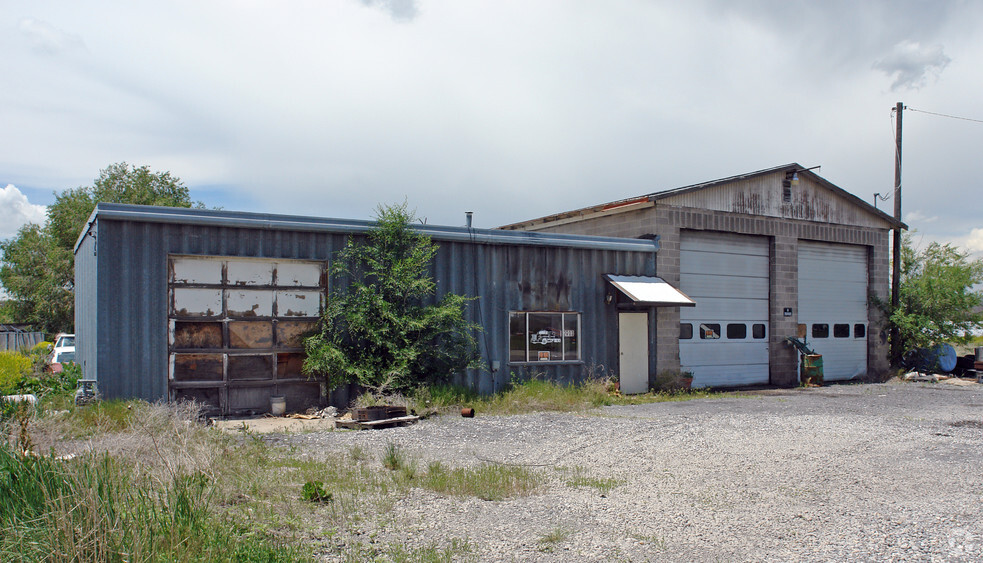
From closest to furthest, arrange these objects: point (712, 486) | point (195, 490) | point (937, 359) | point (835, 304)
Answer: point (195, 490) → point (712, 486) → point (835, 304) → point (937, 359)

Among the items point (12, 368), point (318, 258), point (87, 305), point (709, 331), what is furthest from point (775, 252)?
point (12, 368)

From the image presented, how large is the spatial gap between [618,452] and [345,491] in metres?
3.95

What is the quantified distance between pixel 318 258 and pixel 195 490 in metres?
8.44

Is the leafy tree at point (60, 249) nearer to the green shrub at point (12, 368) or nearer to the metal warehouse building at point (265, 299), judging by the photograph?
the green shrub at point (12, 368)

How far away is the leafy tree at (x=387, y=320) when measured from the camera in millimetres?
13180

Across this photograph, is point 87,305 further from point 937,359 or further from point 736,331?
point 937,359

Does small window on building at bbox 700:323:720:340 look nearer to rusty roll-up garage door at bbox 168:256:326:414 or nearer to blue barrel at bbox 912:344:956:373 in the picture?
blue barrel at bbox 912:344:956:373

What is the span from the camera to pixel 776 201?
2033cm

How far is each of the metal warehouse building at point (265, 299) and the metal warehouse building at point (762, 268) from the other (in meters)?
1.96

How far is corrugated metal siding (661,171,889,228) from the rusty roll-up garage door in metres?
9.60

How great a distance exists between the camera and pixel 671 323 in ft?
59.1

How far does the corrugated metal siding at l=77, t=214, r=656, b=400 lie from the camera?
39.4 feet

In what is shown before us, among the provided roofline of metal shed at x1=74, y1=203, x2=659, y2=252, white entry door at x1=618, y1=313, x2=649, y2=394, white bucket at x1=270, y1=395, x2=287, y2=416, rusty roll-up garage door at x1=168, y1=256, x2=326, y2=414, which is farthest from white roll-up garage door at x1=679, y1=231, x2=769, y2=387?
white bucket at x1=270, y1=395, x2=287, y2=416

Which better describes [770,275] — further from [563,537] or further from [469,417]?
[563,537]
